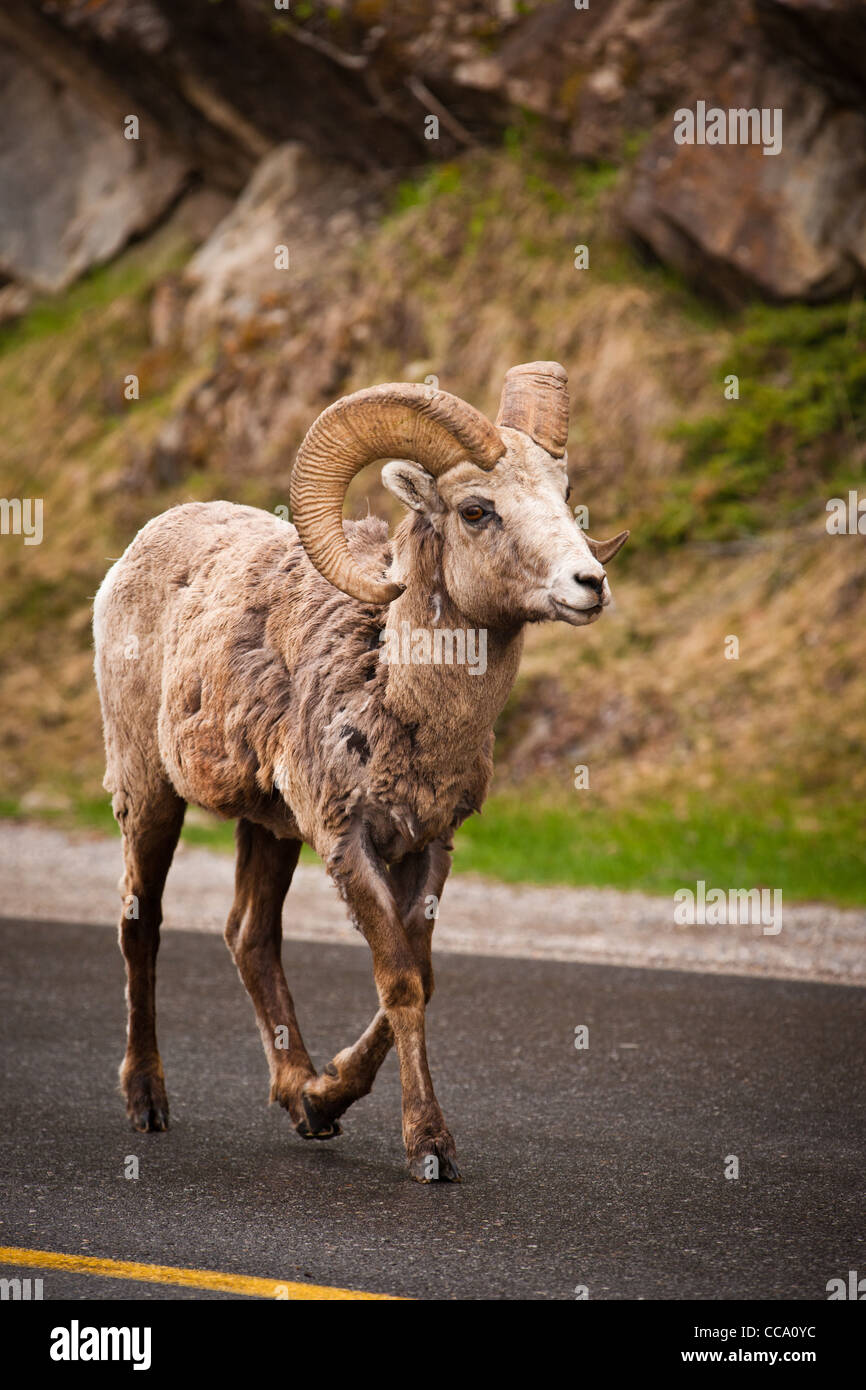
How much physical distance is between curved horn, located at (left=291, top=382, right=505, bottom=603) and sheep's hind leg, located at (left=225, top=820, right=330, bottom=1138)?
1.49m

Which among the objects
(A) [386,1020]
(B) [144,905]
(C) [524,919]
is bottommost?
(A) [386,1020]

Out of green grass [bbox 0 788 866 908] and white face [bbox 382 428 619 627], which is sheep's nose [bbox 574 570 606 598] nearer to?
white face [bbox 382 428 619 627]


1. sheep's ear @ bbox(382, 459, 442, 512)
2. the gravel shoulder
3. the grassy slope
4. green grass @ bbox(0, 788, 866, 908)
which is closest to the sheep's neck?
sheep's ear @ bbox(382, 459, 442, 512)

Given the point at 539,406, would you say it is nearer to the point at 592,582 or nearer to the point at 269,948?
the point at 592,582

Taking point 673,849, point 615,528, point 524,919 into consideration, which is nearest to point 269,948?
point 524,919

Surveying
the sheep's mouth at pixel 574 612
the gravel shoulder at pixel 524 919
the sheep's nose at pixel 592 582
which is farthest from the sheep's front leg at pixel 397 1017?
the gravel shoulder at pixel 524 919

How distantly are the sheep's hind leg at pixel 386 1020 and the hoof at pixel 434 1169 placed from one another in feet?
1.24

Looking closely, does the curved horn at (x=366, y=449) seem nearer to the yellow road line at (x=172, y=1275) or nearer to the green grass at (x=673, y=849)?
the yellow road line at (x=172, y=1275)

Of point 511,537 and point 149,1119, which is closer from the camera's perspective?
point 511,537

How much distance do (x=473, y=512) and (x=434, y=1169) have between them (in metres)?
2.21

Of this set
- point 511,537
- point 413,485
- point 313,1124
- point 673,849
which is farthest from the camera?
point 673,849

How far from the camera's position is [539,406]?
5.83 m

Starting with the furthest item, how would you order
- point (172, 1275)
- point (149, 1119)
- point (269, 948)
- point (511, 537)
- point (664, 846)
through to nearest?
point (664, 846) < point (269, 948) < point (149, 1119) < point (511, 537) < point (172, 1275)
